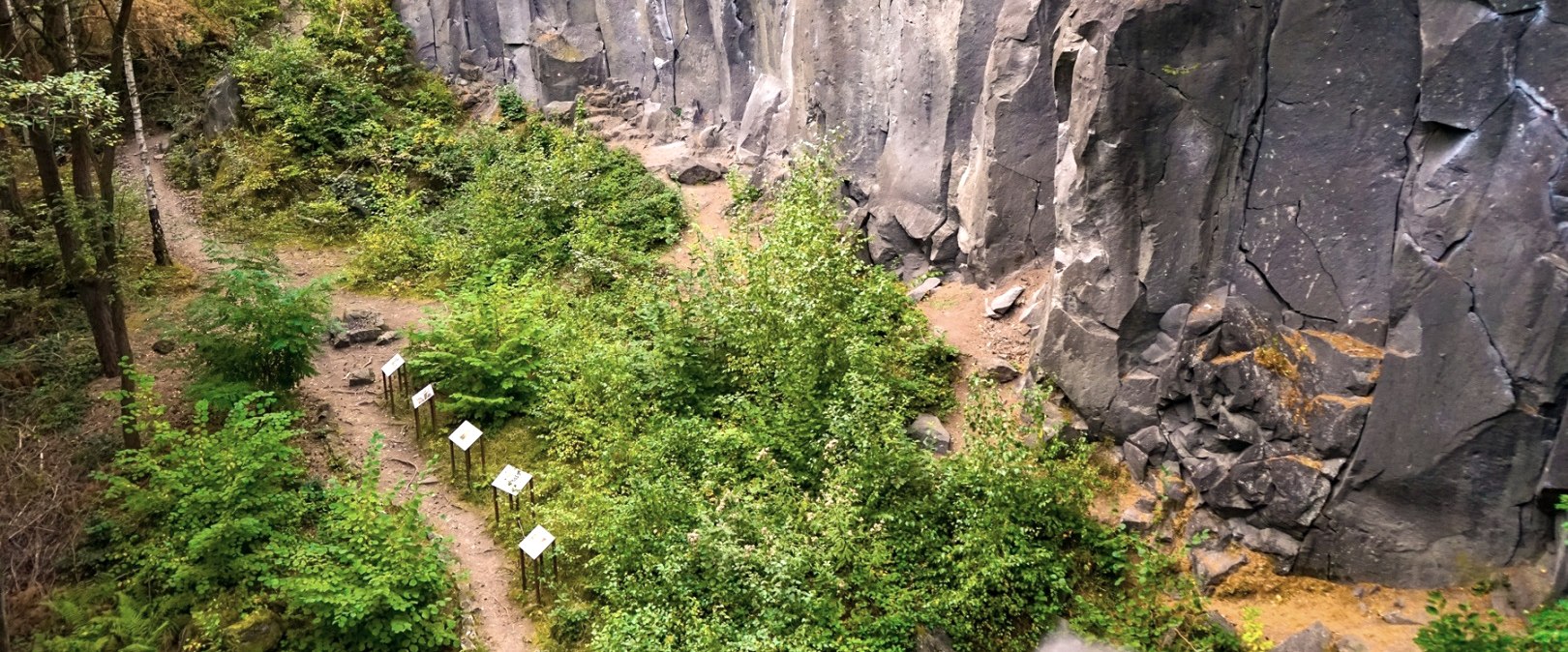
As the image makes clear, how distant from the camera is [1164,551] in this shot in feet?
31.1

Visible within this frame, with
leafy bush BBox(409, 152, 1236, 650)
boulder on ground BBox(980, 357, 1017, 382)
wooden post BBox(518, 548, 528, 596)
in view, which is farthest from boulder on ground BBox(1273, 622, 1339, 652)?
wooden post BBox(518, 548, 528, 596)

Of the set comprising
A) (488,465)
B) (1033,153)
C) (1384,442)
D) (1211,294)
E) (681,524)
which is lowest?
(488,465)

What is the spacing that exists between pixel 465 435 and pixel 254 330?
12.6 ft

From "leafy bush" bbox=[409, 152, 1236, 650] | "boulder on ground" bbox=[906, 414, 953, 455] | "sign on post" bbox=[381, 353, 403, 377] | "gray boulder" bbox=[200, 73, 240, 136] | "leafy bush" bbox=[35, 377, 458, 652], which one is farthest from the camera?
"gray boulder" bbox=[200, 73, 240, 136]

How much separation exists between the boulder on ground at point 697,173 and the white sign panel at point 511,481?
10480 mm

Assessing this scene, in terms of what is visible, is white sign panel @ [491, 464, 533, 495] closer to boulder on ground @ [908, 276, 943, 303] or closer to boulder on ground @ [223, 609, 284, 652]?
boulder on ground @ [223, 609, 284, 652]

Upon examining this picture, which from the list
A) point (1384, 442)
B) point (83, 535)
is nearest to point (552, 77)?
point (83, 535)

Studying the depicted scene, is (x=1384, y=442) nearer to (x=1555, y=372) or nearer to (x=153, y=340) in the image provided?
(x=1555, y=372)

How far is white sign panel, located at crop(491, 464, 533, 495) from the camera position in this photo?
10531 mm

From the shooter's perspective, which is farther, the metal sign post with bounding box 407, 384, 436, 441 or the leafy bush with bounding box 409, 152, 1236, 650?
the metal sign post with bounding box 407, 384, 436, 441

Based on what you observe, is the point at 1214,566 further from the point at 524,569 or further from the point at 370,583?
the point at 370,583

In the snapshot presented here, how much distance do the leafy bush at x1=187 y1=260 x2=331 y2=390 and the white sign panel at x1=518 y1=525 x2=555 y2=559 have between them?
510 centimetres

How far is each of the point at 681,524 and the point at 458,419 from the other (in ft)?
17.0

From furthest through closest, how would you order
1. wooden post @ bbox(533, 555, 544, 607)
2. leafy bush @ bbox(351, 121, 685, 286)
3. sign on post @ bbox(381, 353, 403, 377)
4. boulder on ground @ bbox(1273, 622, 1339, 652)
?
leafy bush @ bbox(351, 121, 685, 286), sign on post @ bbox(381, 353, 403, 377), wooden post @ bbox(533, 555, 544, 607), boulder on ground @ bbox(1273, 622, 1339, 652)
